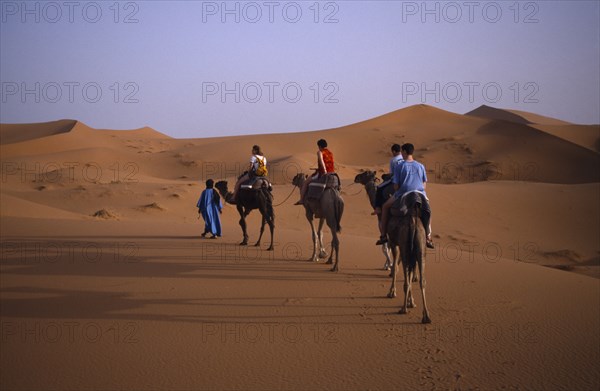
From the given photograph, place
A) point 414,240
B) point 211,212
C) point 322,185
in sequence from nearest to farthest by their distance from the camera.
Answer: point 414,240 < point 322,185 < point 211,212

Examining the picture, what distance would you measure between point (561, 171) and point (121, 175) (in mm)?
38754

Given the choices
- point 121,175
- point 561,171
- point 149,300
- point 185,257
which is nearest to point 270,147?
point 121,175

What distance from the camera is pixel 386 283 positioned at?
9.88 metres

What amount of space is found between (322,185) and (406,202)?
3.90 metres

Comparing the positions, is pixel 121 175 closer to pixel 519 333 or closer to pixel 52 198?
pixel 52 198

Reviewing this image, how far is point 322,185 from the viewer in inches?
447

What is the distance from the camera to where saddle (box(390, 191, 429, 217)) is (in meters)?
7.56
